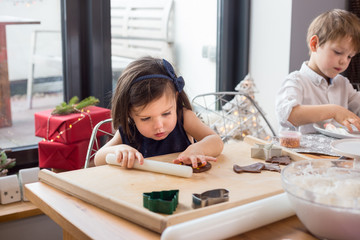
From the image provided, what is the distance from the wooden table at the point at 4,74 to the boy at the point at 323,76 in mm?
1242

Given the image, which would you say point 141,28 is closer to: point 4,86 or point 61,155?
point 4,86

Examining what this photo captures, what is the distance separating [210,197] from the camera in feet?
3.05

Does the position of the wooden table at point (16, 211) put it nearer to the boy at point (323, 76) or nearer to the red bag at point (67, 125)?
the red bag at point (67, 125)

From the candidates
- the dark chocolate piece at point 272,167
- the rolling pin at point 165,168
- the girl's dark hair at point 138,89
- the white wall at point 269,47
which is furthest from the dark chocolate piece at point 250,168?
the white wall at point 269,47

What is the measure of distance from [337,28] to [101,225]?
61.3 inches

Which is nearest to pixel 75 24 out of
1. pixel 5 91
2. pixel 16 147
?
pixel 5 91

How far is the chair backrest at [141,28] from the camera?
8.05 feet

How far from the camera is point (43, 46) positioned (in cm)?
228

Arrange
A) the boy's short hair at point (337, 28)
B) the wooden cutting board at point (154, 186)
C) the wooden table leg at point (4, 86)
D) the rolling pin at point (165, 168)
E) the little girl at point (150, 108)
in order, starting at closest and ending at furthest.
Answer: the wooden cutting board at point (154, 186) < the rolling pin at point (165, 168) < the little girl at point (150, 108) < the boy's short hair at point (337, 28) < the wooden table leg at point (4, 86)

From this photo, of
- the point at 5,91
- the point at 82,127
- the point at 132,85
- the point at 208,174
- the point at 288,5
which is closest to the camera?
the point at 208,174

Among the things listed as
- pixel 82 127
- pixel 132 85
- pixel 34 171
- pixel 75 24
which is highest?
pixel 75 24

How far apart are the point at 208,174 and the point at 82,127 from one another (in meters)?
1.01

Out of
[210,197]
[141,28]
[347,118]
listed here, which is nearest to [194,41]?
[141,28]

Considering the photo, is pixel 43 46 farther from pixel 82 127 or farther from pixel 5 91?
pixel 82 127
